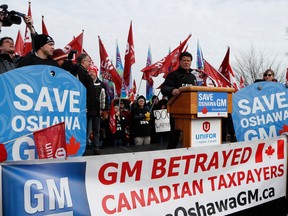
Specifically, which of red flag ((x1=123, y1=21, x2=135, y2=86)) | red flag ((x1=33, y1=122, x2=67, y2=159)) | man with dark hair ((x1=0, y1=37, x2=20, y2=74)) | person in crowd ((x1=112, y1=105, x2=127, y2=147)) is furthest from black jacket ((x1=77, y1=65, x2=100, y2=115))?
red flag ((x1=33, y1=122, x2=67, y2=159))

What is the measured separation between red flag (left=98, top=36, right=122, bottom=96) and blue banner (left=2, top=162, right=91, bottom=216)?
516 cm

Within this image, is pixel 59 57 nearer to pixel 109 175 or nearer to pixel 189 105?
pixel 189 105

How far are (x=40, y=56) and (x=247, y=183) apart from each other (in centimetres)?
267

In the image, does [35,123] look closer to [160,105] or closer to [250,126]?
[250,126]

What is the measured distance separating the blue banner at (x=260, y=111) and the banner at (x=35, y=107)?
189 centimetres

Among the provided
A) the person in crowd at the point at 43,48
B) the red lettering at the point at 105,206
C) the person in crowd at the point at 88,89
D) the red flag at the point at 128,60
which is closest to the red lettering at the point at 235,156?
the red lettering at the point at 105,206

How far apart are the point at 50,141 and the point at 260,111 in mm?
2647

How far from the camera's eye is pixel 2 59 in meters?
4.12

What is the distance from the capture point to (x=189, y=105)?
10.9 feet

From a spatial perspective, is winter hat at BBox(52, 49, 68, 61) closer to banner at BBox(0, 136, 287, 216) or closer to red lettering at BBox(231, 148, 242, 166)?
banner at BBox(0, 136, 287, 216)

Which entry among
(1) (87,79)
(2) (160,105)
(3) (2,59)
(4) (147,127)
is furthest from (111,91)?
(3) (2,59)

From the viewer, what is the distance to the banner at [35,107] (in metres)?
2.50

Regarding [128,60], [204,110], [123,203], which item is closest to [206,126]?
[204,110]

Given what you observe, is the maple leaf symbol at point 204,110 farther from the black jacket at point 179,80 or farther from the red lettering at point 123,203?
the red lettering at point 123,203
